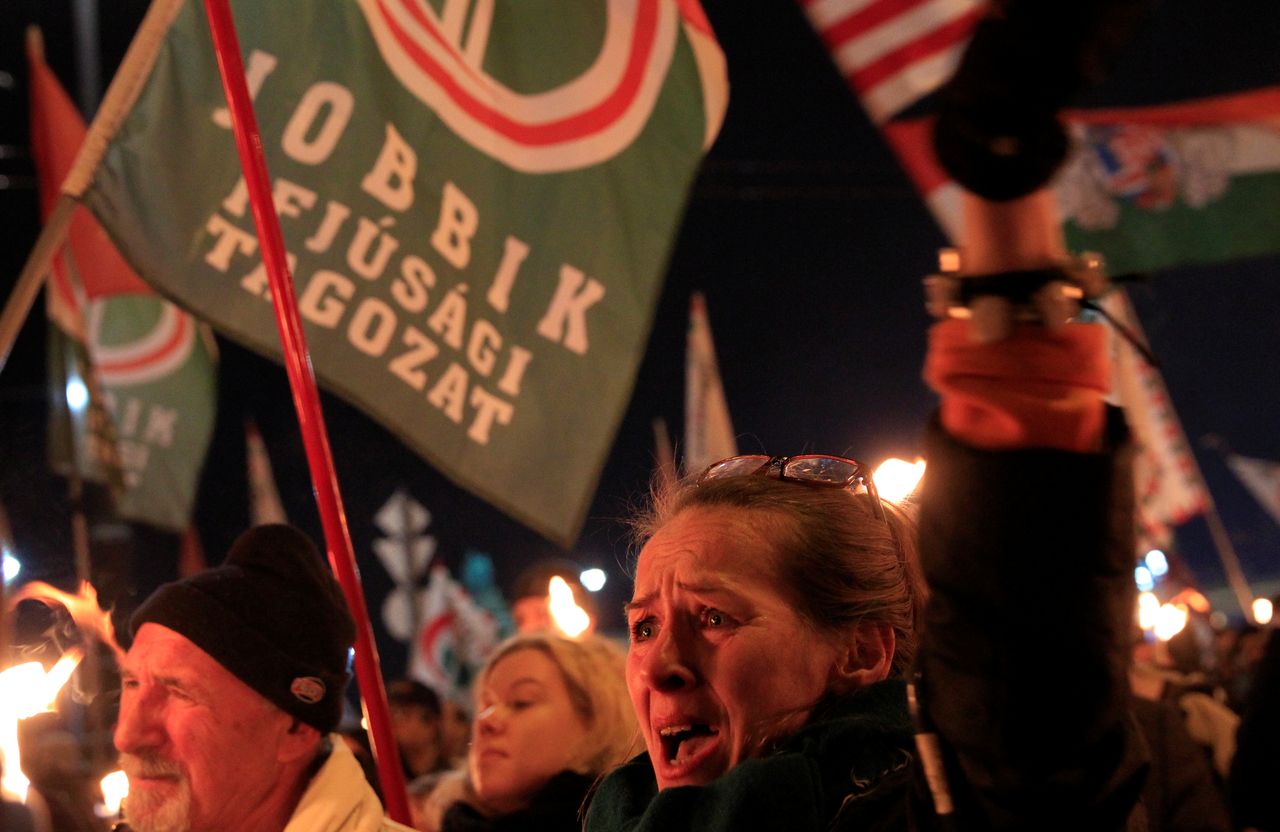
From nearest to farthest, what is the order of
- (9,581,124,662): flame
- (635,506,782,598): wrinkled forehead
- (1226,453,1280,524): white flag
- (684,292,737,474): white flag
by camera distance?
(635,506,782,598): wrinkled forehead, (9,581,124,662): flame, (684,292,737,474): white flag, (1226,453,1280,524): white flag

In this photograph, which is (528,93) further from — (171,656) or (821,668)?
(821,668)

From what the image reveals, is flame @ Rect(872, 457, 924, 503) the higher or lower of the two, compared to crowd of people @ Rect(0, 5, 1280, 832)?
higher

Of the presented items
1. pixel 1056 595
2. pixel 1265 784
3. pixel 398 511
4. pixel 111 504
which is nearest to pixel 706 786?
pixel 1056 595

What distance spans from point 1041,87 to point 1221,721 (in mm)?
5583

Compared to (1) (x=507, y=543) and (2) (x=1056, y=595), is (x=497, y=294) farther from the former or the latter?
(1) (x=507, y=543)

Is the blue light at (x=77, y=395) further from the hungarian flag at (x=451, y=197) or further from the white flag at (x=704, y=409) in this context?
the white flag at (x=704, y=409)

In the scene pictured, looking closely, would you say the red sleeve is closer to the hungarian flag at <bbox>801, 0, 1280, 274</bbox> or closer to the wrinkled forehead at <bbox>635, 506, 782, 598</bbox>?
the wrinkled forehead at <bbox>635, 506, 782, 598</bbox>

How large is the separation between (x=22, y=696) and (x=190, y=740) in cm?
41

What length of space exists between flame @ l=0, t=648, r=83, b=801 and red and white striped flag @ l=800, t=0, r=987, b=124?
3.61 m

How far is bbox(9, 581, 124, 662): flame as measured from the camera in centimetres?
308

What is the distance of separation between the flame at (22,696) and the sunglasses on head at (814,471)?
174 centimetres

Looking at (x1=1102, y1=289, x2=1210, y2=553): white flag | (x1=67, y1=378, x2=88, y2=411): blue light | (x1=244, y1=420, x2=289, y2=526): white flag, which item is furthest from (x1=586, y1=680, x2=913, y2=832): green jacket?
(x1=1102, y1=289, x2=1210, y2=553): white flag

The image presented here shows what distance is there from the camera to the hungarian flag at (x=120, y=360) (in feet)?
20.5

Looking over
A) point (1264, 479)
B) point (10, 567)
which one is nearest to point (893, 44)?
point (10, 567)
